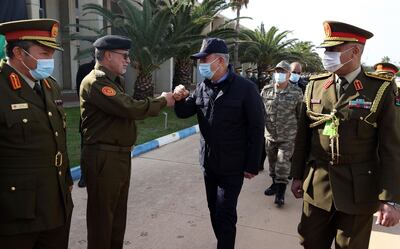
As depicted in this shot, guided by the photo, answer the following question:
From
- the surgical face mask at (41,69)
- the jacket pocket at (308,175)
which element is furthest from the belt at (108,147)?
the jacket pocket at (308,175)

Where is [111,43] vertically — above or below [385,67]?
above

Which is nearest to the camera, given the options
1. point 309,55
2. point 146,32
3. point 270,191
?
point 270,191

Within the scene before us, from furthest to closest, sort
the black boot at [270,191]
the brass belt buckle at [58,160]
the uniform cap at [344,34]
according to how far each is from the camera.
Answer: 1. the black boot at [270,191]
2. the uniform cap at [344,34]
3. the brass belt buckle at [58,160]

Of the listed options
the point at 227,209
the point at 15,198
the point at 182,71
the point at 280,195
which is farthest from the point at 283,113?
the point at 182,71

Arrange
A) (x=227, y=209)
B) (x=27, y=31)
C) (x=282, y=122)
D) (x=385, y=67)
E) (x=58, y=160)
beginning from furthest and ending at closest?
(x=385, y=67), (x=282, y=122), (x=227, y=209), (x=58, y=160), (x=27, y=31)

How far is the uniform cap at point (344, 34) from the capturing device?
7.75 feet

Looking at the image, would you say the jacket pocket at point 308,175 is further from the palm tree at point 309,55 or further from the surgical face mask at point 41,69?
the palm tree at point 309,55

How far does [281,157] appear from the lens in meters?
4.82

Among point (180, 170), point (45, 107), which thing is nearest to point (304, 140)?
point (45, 107)

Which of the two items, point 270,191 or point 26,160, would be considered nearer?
point 26,160

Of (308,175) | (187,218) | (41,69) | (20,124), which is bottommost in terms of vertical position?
(187,218)

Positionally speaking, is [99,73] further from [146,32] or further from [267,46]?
[267,46]

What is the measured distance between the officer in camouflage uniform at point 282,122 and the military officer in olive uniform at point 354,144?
7.20ft

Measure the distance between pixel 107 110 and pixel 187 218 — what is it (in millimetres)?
2033
